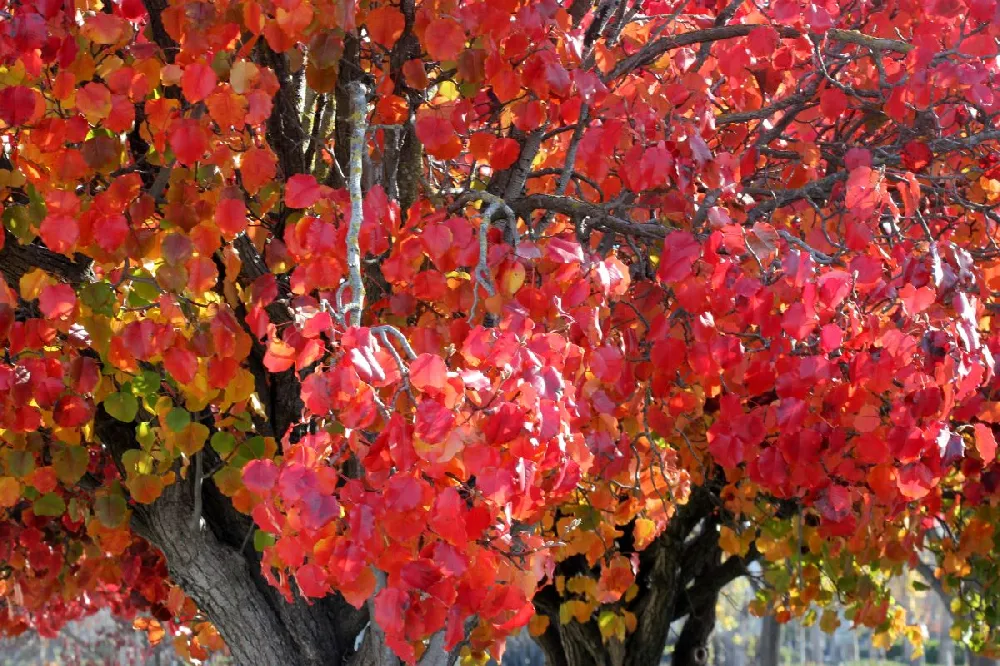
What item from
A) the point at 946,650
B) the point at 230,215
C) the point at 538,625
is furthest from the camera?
the point at 946,650

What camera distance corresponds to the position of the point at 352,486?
10.9 feet

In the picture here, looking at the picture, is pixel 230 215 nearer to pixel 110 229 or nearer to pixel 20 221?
pixel 110 229

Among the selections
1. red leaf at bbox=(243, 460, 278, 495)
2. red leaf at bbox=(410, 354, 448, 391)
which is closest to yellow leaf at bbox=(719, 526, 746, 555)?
red leaf at bbox=(243, 460, 278, 495)

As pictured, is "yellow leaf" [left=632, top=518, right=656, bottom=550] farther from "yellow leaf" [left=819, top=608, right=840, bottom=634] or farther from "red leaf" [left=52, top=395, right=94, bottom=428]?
"yellow leaf" [left=819, top=608, right=840, bottom=634]

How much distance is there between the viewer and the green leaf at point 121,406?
16.9 feet

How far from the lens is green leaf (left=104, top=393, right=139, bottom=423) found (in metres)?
5.15

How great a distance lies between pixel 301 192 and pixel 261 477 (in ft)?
4.21

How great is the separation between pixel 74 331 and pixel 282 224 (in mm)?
1109

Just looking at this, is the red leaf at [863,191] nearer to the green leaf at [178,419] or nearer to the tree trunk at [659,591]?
the green leaf at [178,419]

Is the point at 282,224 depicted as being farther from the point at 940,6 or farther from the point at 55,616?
the point at 55,616

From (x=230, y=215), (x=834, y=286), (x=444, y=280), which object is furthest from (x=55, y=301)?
(x=834, y=286)

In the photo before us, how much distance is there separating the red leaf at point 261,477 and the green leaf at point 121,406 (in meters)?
1.90

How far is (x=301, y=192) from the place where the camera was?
4320mm

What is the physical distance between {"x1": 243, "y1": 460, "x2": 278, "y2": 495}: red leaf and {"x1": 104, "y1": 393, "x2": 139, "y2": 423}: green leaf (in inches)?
74.8
